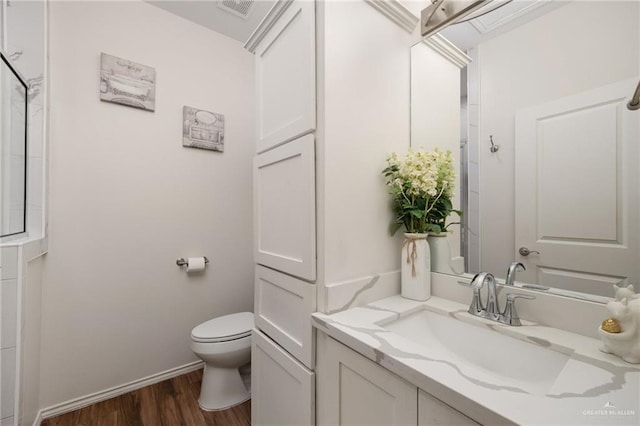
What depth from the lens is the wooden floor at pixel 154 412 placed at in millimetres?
1448

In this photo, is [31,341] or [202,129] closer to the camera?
[31,341]

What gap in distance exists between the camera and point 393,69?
1.17 m

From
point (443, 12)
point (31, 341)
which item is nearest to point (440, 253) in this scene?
point (443, 12)

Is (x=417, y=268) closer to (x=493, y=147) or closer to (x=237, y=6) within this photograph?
(x=493, y=147)

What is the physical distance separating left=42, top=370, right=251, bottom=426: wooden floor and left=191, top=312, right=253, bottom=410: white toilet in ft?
0.18

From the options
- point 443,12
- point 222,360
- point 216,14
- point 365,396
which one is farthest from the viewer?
point 216,14

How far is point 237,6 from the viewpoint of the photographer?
179 centimetres

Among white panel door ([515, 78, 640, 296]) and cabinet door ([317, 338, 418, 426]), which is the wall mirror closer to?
white panel door ([515, 78, 640, 296])

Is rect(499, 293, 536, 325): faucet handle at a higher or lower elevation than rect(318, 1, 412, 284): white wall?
lower

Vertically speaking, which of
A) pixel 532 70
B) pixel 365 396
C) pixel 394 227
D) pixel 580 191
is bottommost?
pixel 365 396

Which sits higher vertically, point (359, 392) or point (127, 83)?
point (127, 83)

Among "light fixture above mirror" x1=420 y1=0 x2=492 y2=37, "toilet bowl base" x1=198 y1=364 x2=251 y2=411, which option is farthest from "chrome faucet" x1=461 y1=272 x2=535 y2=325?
"toilet bowl base" x1=198 y1=364 x2=251 y2=411

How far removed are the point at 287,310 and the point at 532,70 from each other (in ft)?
4.16

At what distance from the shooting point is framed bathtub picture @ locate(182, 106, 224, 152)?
190cm
